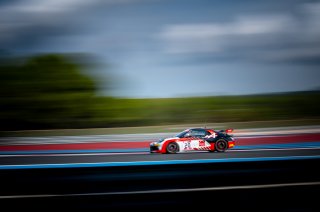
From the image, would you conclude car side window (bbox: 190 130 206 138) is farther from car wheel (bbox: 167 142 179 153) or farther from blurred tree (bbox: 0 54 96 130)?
blurred tree (bbox: 0 54 96 130)

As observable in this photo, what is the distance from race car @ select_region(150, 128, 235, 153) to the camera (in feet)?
34.4

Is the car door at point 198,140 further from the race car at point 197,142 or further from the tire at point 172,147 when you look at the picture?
the tire at point 172,147

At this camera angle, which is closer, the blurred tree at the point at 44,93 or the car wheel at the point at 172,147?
the car wheel at the point at 172,147

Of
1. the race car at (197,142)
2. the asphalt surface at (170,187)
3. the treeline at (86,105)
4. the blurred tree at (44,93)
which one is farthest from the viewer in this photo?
the blurred tree at (44,93)

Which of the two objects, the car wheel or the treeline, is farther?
the treeline

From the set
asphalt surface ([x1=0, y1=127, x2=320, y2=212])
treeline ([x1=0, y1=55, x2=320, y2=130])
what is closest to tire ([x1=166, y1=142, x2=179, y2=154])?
treeline ([x1=0, y1=55, x2=320, y2=130])

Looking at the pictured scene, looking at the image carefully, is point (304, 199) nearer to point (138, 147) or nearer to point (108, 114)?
point (138, 147)

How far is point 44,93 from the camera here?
18969 mm

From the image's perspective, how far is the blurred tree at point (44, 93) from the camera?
56.7 ft

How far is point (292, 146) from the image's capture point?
12516 millimetres

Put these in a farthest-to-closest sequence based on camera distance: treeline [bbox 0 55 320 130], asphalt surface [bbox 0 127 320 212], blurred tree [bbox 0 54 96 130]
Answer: blurred tree [bbox 0 54 96 130] < treeline [bbox 0 55 320 130] < asphalt surface [bbox 0 127 320 212]

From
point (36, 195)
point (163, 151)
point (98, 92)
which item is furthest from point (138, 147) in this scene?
point (36, 195)

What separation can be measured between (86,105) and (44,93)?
2.55 metres

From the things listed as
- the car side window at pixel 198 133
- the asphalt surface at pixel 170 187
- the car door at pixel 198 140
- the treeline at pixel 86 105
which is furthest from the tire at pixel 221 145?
the asphalt surface at pixel 170 187
